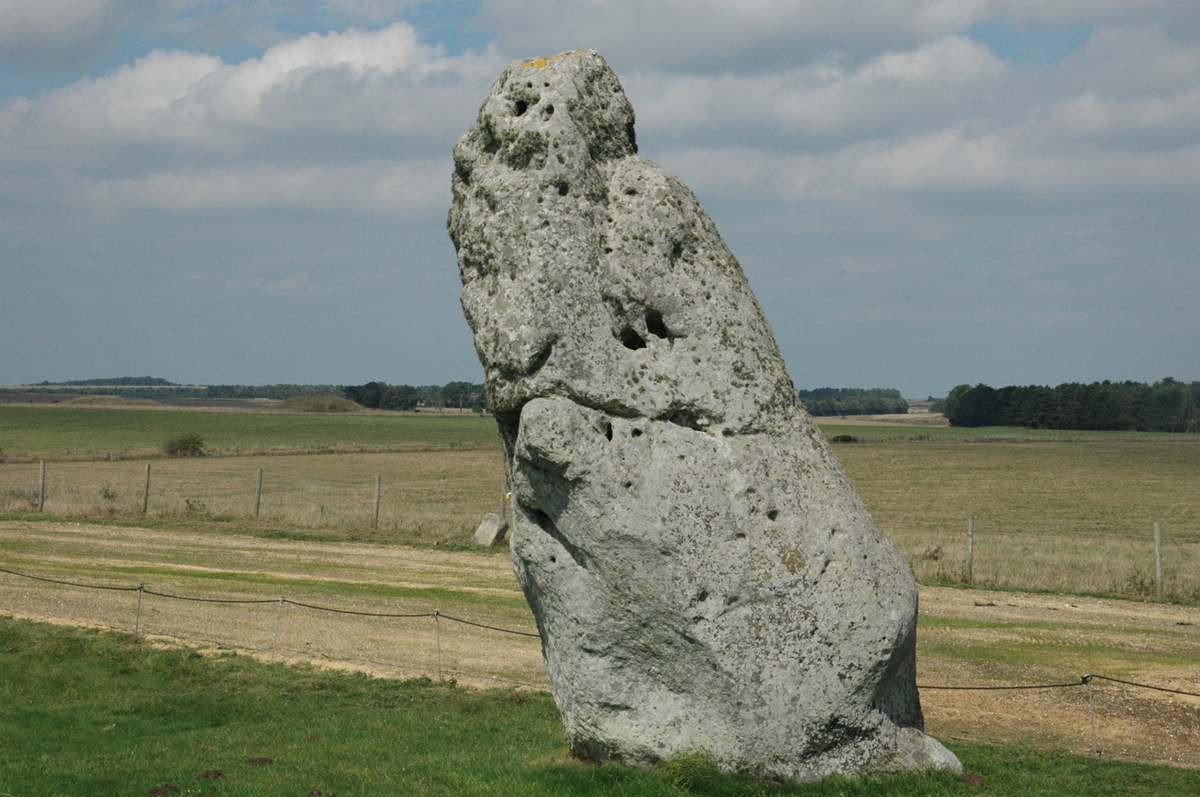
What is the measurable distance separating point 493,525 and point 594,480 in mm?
22270

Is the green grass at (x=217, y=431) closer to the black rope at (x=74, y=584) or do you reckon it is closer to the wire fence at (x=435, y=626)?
the black rope at (x=74, y=584)

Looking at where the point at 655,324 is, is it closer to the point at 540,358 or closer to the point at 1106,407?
the point at 540,358

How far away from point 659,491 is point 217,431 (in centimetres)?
10746

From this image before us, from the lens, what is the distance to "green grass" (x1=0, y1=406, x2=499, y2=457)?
8306 cm

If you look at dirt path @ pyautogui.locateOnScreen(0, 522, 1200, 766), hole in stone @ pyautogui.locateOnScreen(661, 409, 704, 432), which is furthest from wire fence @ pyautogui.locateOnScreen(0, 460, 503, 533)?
hole in stone @ pyautogui.locateOnScreen(661, 409, 704, 432)

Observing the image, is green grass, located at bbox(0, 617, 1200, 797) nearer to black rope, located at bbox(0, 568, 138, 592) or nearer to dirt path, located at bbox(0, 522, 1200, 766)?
dirt path, located at bbox(0, 522, 1200, 766)

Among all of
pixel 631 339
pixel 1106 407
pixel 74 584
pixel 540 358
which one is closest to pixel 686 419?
pixel 631 339

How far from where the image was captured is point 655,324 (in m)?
9.13

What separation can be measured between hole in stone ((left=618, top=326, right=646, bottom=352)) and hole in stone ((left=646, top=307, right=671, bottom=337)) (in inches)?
4.7

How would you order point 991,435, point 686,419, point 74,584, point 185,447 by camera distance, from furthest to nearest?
point 991,435, point 185,447, point 74,584, point 686,419

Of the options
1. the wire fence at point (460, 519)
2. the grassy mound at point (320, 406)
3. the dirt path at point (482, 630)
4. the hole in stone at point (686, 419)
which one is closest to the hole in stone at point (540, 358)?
the hole in stone at point (686, 419)

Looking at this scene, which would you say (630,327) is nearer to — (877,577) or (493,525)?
(877,577)

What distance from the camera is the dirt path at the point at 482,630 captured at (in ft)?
42.9

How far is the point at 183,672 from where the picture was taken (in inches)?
576
